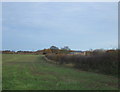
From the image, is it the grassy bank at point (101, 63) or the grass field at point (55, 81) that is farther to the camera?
the grassy bank at point (101, 63)

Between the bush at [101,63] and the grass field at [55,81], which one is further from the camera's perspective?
the bush at [101,63]

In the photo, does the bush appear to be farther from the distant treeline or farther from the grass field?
the grass field

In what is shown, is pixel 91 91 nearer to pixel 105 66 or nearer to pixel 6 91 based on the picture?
pixel 6 91

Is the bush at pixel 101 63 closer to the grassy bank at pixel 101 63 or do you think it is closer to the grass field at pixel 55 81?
the grassy bank at pixel 101 63

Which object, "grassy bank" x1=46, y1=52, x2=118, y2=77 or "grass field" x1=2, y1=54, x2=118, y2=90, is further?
"grassy bank" x1=46, y1=52, x2=118, y2=77

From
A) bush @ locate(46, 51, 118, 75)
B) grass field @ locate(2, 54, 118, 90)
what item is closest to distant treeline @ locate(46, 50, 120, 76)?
bush @ locate(46, 51, 118, 75)

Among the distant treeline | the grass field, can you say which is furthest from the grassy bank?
the grass field

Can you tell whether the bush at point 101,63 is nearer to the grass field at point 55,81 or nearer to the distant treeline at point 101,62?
the distant treeline at point 101,62

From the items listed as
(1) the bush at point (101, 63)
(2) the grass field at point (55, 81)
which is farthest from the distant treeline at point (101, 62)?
(2) the grass field at point (55, 81)

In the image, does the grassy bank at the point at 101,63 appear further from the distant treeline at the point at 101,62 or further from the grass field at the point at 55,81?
the grass field at the point at 55,81

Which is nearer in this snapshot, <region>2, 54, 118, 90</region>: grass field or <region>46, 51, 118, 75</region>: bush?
<region>2, 54, 118, 90</region>: grass field

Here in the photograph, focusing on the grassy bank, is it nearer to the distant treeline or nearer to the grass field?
the distant treeline

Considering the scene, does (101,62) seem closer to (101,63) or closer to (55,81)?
(101,63)

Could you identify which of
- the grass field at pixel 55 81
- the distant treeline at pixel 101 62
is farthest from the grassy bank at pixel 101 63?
the grass field at pixel 55 81
